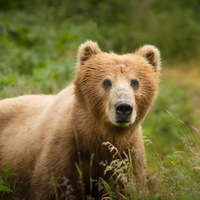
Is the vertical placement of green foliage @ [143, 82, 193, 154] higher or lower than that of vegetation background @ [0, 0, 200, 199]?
lower

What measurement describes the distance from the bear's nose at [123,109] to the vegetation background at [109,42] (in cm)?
324

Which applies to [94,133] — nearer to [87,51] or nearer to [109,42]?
[87,51]

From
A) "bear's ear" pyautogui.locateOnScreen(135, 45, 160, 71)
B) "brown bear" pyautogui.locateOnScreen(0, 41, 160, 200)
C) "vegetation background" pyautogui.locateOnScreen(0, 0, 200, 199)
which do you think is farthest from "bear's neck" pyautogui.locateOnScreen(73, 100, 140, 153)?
"vegetation background" pyautogui.locateOnScreen(0, 0, 200, 199)

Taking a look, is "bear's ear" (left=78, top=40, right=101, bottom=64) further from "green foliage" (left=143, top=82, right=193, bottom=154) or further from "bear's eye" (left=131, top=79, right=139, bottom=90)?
"green foliage" (left=143, top=82, right=193, bottom=154)

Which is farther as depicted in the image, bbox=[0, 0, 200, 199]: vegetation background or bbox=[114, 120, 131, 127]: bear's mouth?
bbox=[0, 0, 200, 199]: vegetation background

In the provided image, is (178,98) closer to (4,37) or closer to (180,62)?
(180,62)

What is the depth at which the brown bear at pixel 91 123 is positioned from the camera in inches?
172

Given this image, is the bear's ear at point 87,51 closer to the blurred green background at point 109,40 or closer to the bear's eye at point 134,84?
the bear's eye at point 134,84

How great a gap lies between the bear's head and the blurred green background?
2.88 metres

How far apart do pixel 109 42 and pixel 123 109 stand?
850 centimetres

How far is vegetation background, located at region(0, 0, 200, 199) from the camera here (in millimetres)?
8469

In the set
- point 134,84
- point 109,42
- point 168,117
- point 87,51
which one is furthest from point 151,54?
point 109,42

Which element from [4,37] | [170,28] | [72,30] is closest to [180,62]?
[170,28]

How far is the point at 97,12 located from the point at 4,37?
464cm
